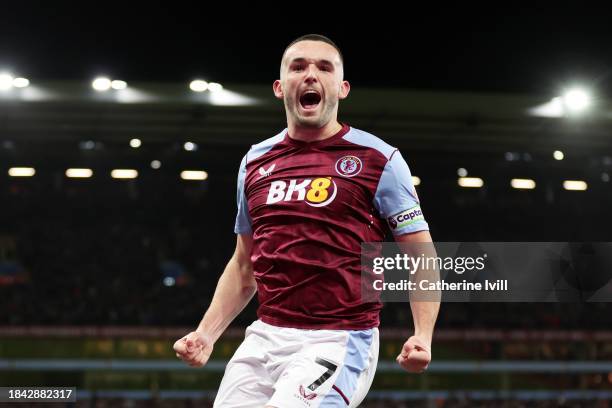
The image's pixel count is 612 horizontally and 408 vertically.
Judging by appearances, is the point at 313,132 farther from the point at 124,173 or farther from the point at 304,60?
the point at 124,173

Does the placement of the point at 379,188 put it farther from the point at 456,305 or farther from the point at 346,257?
the point at 456,305

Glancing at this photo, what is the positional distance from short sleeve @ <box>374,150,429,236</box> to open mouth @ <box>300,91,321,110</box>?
0.39 m

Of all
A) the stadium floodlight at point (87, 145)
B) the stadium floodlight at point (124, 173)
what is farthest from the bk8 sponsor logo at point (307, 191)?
the stadium floodlight at point (124, 173)

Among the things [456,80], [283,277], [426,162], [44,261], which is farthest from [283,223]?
[44,261]

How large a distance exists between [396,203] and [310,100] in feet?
1.83

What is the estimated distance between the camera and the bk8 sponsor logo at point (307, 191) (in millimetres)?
3203

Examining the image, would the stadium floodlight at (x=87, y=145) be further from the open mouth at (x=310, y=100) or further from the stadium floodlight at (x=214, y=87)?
the open mouth at (x=310, y=100)

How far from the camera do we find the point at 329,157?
11.0 feet

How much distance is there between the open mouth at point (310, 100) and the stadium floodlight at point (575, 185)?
23.7 m

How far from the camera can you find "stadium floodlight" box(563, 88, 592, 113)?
46.7 feet

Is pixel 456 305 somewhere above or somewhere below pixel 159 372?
above

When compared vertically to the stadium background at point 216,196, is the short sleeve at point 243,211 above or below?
below

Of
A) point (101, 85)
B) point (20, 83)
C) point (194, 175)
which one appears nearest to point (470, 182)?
point (194, 175)

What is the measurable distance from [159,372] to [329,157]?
59.4ft
